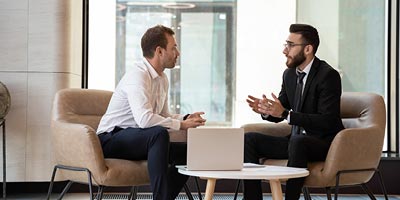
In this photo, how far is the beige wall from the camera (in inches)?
202

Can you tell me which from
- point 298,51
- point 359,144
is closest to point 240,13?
point 298,51

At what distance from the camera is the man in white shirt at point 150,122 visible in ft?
11.4

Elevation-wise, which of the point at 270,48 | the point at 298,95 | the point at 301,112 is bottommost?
the point at 301,112

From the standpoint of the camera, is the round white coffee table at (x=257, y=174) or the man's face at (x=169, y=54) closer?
the round white coffee table at (x=257, y=174)

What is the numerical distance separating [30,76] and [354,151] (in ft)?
8.80

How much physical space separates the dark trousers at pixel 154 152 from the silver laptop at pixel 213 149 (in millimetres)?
341

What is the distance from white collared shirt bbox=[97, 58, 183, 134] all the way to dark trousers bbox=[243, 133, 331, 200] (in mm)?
493

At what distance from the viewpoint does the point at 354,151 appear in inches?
146

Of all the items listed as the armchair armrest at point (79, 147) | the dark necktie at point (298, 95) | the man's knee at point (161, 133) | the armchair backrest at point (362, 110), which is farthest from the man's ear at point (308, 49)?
the armchair armrest at point (79, 147)

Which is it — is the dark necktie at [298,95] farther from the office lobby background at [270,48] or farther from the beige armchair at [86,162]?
the office lobby background at [270,48]

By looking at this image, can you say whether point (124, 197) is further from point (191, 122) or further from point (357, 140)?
point (357, 140)

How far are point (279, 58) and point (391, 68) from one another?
1.06 metres

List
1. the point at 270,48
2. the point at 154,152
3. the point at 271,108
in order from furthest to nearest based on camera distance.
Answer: the point at 270,48 → the point at 271,108 → the point at 154,152

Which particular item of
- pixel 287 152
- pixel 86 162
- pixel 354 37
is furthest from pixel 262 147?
pixel 354 37
